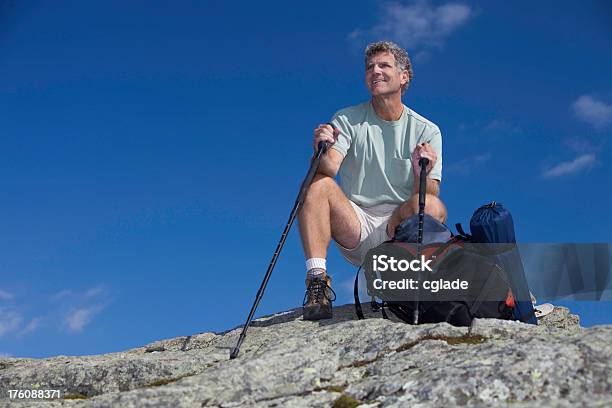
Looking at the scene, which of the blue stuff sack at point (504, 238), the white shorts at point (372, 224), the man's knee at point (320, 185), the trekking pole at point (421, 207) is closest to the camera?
the trekking pole at point (421, 207)

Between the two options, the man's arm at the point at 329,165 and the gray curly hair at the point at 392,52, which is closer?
the man's arm at the point at 329,165

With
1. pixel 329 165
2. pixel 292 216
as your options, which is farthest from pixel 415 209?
pixel 292 216

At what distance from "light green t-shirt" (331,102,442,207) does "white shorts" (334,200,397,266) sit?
3.9 inches

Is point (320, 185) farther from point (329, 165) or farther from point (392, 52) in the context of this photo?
point (392, 52)

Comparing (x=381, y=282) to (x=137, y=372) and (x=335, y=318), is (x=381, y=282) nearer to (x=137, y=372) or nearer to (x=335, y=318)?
(x=335, y=318)

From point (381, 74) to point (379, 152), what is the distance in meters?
1.10

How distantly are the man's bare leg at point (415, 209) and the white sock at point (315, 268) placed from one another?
1.32 metres

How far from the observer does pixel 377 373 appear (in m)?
5.59

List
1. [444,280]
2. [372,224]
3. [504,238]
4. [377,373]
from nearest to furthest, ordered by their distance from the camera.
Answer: [377,373]
[444,280]
[504,238]
[372,224]

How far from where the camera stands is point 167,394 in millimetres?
5480

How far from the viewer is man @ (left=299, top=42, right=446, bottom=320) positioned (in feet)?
30.9

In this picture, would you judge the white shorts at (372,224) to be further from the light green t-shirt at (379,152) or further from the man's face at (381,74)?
the man's face at (381,74)

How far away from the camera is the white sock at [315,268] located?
29.0 feet

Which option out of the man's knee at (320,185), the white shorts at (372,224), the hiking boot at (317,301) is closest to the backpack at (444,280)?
the hiking boot at (317,301)
